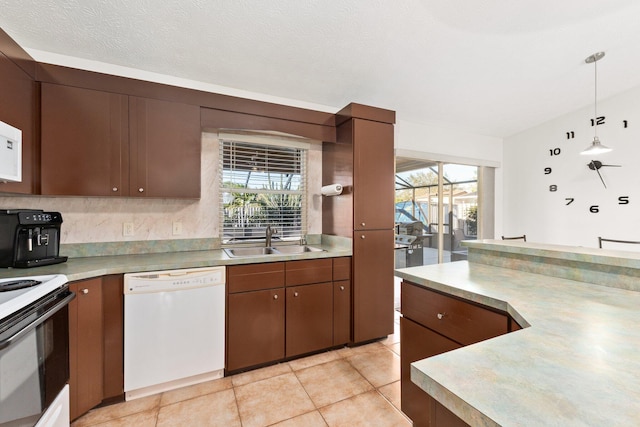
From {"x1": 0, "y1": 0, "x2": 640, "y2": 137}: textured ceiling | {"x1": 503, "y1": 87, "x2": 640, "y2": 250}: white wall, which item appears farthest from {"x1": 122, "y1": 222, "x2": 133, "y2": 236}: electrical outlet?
{"x1": 503, "y1": 87, "x2": 640, "y2": 250}: white wall

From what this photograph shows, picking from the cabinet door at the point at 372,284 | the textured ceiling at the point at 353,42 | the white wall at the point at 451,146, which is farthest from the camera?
the white wall at the point at 451,146

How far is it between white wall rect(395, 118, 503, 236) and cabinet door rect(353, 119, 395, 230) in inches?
39.2

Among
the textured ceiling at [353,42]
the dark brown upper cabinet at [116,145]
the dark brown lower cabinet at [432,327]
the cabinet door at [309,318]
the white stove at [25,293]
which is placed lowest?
the cabinet door at [309,318]

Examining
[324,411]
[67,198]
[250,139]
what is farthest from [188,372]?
[250,139]

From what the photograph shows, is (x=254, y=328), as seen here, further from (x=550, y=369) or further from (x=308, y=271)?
(x=550, y=369)

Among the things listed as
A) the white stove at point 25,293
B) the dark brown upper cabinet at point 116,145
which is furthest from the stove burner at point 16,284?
the dark brown upper cabinet at point 116,145

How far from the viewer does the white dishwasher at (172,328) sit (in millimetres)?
1884

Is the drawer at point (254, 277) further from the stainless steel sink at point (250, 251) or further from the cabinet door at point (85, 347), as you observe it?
the cabinet door at point (85, 347)

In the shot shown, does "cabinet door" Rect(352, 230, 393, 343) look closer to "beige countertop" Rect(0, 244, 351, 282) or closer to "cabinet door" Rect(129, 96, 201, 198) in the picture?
"beige countertop" Rect(0, 244, 351, 282)

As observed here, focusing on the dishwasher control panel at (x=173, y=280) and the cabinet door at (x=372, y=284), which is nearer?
the dishwasher control panel at (x=173, y=280)

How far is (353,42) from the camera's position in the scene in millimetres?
2215

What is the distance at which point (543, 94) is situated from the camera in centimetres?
354

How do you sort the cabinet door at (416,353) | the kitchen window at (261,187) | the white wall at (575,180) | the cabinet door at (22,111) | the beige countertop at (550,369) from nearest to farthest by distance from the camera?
the beige countertop at (550,369) → the cabinet door at (416,353) → the cabinet door at (22,111) → the kitchen window at (261,187) → the white wall at (575,180)

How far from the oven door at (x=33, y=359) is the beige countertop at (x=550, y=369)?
1.45 meters
